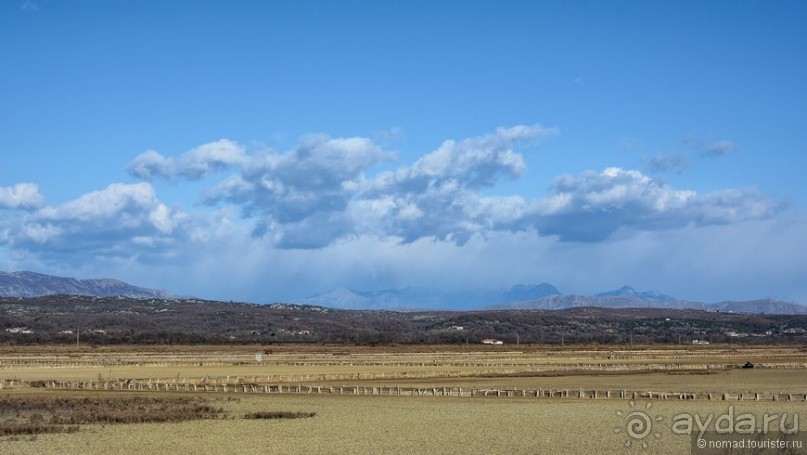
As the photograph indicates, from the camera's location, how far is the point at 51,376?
53.9 metres

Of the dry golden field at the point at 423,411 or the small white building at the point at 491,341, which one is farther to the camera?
the small white building at the point at 491,341

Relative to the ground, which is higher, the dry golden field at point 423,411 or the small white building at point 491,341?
the small white building at point 491,341

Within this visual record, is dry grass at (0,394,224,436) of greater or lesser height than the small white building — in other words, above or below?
below

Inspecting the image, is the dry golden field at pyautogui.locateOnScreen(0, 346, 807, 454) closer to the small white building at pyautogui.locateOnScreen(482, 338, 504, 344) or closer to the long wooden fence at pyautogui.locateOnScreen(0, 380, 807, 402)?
the long wooden fence at pyautogui.locateOnScreen(0, 380, 807, 402)

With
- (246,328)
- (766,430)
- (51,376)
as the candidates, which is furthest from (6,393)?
(246,328)

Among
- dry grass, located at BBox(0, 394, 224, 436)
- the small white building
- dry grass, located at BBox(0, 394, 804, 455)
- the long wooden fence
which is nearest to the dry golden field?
dry grass, located at BBox(0, 394, 804, 455)

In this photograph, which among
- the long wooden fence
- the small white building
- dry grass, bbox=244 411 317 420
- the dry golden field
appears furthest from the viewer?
the small white building

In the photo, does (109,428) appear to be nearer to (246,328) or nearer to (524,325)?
(246,328)

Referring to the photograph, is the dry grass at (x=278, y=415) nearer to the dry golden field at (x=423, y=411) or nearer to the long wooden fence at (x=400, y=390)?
the dry golden field at (x=423, y=411)

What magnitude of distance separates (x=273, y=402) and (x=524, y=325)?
5837 inches

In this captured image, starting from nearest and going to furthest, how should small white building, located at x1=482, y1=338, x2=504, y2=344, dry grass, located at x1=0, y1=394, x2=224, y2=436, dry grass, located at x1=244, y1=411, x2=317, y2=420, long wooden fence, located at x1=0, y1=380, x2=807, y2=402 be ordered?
1. dry grass, located at x1=0, y1=394, x2=224, y2=436
2. dry grass, located at x1=244, y1=411, x2=317, y2=420
3. long wooden fence, located at x1=0, y1=380, x2=807, y2=402
4. small white building, located at x1=482, y1=338, x2=504, y2=344

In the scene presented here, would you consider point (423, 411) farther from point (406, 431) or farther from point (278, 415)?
point (406, 431)

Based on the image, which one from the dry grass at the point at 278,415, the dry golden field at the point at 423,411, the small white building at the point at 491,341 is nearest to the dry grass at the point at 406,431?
the dry golden field at the point at 423,411

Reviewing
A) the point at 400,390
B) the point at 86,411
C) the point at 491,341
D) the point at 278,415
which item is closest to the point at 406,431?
the point at 278,415
